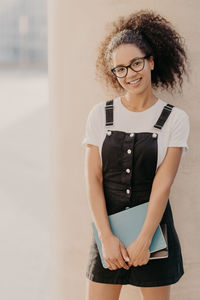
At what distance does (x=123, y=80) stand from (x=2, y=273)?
226cm

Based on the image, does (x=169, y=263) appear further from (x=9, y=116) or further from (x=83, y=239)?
(x=9, y=116)

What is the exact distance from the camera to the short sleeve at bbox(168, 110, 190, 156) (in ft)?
5.90

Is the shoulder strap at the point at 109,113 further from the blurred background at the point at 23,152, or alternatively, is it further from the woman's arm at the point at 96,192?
the blurred background at the point at 23,152

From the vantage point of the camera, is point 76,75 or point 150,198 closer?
point 150,198

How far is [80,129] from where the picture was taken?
234cm

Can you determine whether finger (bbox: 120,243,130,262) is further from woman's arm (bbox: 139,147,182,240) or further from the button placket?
the button placket

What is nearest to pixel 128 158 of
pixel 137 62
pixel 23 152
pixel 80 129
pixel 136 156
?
pixel 136 156

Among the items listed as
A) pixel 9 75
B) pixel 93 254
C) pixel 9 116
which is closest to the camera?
pixel 93 254

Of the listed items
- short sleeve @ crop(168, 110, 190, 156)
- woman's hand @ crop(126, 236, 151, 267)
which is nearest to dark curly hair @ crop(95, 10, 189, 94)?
short sleeve @ crop(168, 110, 190, 156)

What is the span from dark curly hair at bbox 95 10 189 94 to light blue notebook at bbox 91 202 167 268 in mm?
583

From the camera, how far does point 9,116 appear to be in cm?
885

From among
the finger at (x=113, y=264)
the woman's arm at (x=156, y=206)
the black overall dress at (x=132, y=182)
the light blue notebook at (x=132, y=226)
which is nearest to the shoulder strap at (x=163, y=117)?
the black overall dress at (x=132, y=182)

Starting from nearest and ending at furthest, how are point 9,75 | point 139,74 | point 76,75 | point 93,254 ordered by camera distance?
point 139,74, point 93,254, point 76,75, point 9,75

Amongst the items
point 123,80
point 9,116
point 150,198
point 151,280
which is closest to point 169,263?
point 151,280
